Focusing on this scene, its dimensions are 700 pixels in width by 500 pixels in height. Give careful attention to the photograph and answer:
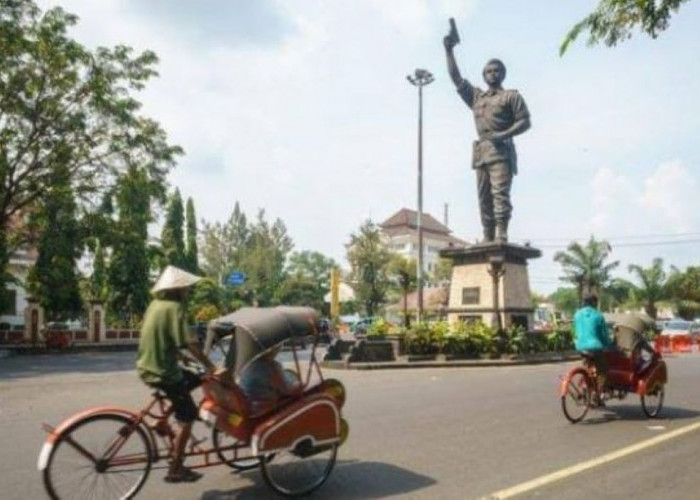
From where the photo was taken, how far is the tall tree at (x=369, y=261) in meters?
53.1

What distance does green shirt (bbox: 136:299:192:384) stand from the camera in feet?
17.5

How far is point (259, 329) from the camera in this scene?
5504 mm

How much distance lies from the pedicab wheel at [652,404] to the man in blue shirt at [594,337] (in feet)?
2.23

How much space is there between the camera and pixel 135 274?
4450cm

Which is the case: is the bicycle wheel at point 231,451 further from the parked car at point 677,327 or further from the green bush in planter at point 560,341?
Answer: the parked car at point 677,327

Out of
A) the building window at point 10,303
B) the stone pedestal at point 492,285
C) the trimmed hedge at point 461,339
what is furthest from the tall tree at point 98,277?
the trimmed hedge at point 461,339

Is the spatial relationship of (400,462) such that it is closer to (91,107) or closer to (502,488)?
(502,488)

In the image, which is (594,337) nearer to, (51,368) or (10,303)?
(51,368)

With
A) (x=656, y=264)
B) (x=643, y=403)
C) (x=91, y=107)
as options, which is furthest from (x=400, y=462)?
(x=656, y=264)

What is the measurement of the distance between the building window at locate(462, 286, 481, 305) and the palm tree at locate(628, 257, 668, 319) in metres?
42.5

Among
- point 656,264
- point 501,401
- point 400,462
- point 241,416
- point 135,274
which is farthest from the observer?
point 656,264

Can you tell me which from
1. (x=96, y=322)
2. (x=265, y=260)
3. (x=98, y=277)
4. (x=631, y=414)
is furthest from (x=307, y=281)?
(x=631, y=414)

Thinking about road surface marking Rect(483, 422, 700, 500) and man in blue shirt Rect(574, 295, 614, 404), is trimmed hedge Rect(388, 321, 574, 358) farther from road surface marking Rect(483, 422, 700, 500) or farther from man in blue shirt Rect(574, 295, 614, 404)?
road surface marking Rect(483, 422, 700, 500)

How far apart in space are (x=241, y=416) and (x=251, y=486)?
0.78m
